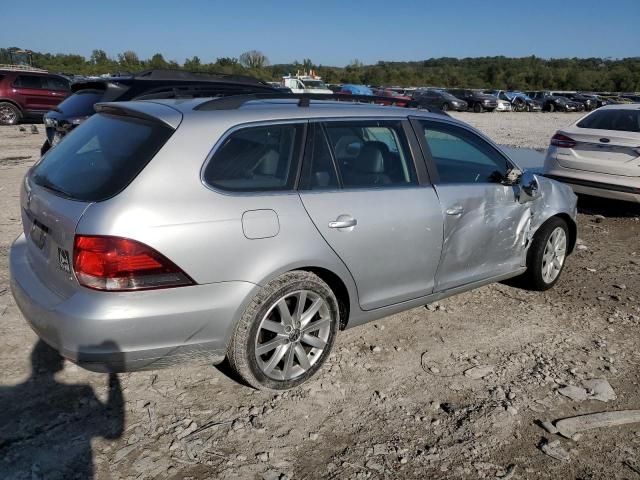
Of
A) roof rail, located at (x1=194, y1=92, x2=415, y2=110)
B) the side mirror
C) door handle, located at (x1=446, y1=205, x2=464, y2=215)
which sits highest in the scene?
roof rail, located at (x1=194, y1=92, x2=415, y2=110)

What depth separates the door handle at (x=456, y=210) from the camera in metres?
3.74

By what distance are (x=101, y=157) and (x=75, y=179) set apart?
0.18 m

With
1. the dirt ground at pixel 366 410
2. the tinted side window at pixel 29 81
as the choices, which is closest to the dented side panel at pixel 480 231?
the dirt ground at pixel 366 410

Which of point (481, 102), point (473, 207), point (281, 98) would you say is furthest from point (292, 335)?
point (481, 102)

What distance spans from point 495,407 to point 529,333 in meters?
1.18

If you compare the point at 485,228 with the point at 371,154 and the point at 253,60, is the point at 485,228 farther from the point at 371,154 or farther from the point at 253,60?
the point at 253,60

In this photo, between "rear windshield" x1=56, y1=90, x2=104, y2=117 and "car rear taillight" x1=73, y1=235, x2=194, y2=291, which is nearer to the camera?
"car rear taillight" x1=73, y1=235, x2=194, y2=291

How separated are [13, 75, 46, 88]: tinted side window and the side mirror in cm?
1724

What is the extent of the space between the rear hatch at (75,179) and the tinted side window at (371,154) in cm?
102

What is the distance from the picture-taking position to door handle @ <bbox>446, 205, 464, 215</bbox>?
3742 millimetres

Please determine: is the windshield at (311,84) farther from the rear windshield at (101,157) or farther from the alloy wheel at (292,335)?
the alloy wheel at (292,335)

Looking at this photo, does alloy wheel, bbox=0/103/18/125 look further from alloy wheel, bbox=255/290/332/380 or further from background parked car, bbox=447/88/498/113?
background parked car, bbox=447/88/498/113

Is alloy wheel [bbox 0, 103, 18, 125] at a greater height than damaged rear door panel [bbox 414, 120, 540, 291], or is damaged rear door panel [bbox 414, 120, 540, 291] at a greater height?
damaged rear door panel [bbox 414, 120, 540, 291]

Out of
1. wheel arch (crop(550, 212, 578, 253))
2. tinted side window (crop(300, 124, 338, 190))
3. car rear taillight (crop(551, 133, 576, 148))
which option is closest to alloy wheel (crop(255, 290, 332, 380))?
tinted side window (crop(300, 124, 338, 190))
